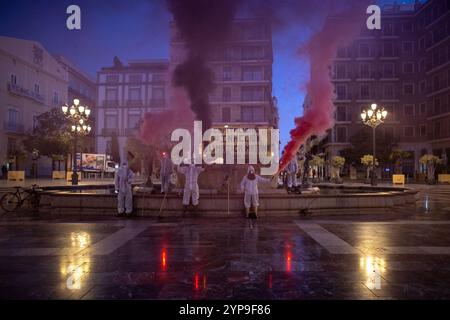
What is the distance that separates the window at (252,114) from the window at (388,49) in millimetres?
20466

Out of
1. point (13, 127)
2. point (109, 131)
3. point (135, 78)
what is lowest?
point (13, 127)

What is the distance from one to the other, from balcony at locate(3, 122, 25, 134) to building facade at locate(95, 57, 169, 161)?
16.4 metres

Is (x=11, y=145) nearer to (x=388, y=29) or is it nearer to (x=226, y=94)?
(x=226, y=94)

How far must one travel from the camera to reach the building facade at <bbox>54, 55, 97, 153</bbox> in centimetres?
5949

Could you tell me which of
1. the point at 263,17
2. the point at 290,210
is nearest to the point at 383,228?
the point at 290,210

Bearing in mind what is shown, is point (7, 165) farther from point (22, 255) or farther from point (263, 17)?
point (22, 255)

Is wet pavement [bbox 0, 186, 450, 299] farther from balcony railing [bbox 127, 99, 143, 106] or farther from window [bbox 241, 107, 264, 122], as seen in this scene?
balcony railing [bbox 127, 99, 143, 106]

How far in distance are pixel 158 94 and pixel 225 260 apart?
5893cm

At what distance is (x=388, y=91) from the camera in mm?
61281

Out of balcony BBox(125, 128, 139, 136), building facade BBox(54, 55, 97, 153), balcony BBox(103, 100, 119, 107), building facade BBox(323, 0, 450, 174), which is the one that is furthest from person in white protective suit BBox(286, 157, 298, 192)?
balcony BBox(103, 100, 119, 107)

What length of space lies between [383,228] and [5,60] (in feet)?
146

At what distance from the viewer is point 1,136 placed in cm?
4341

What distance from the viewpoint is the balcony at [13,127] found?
4412 centimetres

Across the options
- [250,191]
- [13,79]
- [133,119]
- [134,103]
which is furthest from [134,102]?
[250,191]
